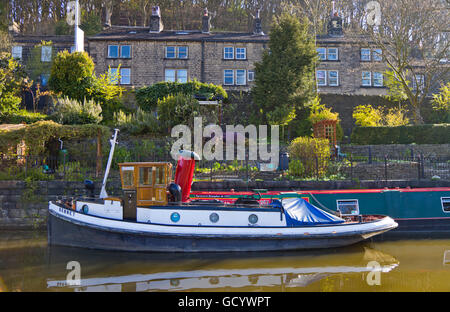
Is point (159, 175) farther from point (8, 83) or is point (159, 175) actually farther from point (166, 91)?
point (8, 83)

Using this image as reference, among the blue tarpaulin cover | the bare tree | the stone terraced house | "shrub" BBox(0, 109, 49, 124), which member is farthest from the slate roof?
the blue tarpaulin cover

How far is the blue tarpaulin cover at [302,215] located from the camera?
10.6 meters

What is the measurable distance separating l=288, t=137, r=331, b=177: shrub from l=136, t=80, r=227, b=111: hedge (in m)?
9.00

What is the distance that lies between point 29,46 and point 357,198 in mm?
31564

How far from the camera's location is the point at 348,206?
12625 millimetres

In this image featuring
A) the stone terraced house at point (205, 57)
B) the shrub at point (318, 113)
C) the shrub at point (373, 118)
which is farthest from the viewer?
the stone terraced house at point (205, 57)

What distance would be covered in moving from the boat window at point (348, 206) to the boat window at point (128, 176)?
22.3 feet

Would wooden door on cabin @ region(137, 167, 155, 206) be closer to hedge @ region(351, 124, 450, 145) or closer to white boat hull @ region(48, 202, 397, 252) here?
white boat hull @ region(48, 202, 397, 252)

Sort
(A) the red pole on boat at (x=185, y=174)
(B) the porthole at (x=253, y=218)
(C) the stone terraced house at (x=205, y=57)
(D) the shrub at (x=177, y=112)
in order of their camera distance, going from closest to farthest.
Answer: (B) the porthole at (x=253, y=218)
(A) the red pole on boat at (x=185, y=174)
(D) the shrub at (x=177, y=112)
(C) the stone terraced house at (x=205, y=57)

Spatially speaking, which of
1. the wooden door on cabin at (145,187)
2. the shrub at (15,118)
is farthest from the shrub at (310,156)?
the shrub at (15,118)

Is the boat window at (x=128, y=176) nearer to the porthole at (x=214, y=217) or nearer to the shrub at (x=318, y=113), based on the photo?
the porthole at (x=214, y=217)

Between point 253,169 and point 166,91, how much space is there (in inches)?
399

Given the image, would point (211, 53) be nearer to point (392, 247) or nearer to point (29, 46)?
point (29, 46)

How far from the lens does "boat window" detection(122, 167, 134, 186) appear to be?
10.7 metres
